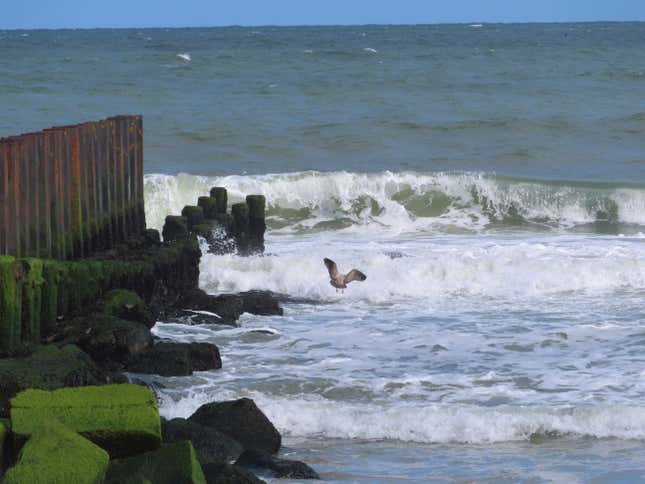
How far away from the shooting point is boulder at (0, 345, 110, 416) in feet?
22.6

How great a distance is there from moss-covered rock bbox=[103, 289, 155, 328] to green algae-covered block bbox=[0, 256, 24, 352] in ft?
4.38

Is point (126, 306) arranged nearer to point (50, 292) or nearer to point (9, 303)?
point (50, 292)

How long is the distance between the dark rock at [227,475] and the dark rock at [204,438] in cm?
75

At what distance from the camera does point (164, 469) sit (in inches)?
215

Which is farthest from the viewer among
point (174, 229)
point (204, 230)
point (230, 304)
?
point (204, 230)

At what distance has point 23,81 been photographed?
128 ft

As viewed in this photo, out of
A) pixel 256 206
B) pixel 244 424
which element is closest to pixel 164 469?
pixel 244 424

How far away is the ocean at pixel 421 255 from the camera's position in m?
7.84

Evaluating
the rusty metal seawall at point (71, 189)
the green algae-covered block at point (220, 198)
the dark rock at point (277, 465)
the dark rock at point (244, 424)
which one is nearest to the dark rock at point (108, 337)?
the rusty metal seawall at point (71, 189)

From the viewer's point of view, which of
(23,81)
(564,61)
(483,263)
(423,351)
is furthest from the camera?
(564,61)

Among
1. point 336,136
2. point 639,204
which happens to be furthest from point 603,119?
point 639,204

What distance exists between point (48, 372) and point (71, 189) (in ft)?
9.94

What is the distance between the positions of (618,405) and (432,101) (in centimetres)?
2474

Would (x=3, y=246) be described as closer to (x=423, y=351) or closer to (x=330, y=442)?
(x=330, y=442)
